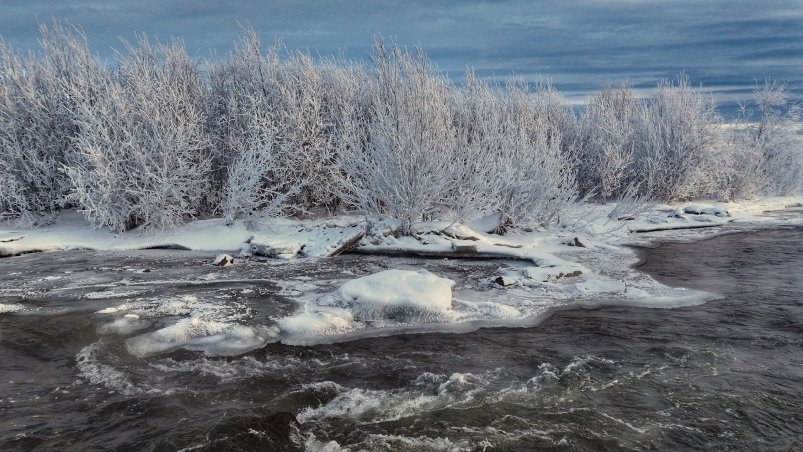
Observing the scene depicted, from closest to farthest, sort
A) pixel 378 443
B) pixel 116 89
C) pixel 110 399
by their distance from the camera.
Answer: pixel 378 443, pixel 110 399, pixel 116 89

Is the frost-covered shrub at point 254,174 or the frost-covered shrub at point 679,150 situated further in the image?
the frost-covered shrub at point 679,150

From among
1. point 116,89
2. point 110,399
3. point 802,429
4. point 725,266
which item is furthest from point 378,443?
point 116,89

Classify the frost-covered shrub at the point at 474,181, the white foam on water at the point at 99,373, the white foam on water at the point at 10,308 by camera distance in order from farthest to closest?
the frost-covered shrub at the point at 474,181 < the white foam on water at the point at 10,308 < the white foam on water at the point at 99,373

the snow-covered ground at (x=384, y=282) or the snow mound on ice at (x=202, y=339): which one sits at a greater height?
the snow mound on ice at (x=202, y=339)

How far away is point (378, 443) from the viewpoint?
490cm

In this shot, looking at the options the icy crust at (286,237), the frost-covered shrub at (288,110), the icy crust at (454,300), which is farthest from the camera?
the frost-covered shrub at (288,110)

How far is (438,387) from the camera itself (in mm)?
6062

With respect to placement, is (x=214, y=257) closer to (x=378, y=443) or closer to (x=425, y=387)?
(x=425, y=387)

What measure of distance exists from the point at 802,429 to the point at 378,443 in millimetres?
3846

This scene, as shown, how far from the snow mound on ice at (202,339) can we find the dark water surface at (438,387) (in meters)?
0.20

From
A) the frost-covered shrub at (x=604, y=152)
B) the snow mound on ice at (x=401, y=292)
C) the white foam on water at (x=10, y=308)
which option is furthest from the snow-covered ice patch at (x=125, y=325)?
the frost-covered shrub at (x=604, y=152)

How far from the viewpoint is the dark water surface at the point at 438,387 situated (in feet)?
16.6

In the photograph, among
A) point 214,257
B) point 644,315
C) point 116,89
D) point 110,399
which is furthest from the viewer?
point 116,89

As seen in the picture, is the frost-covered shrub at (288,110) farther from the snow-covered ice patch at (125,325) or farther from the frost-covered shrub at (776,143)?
the frost-covered shrub at (776,143)
